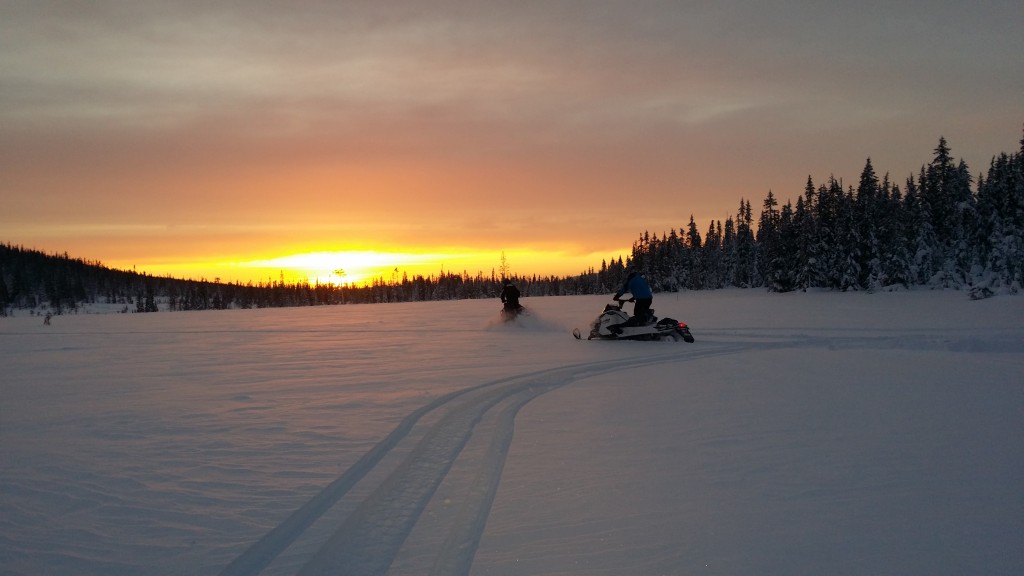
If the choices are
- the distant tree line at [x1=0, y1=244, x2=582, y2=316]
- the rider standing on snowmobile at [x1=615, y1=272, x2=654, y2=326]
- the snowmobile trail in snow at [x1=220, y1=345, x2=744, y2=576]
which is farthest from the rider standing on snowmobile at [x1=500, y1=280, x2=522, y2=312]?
the distant tree line at [x1=0, y1=244, x2=582, y2=316]

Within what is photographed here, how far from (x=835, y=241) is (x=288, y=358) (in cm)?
5390

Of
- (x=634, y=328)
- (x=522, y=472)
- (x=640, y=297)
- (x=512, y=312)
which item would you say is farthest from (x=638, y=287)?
(x=522, y=472)

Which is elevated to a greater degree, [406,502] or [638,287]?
[638,287]

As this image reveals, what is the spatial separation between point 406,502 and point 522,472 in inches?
46.1

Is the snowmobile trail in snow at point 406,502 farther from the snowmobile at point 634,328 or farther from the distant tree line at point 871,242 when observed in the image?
the distant tree line at point 871,242

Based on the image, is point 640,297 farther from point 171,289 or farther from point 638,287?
point 171,289

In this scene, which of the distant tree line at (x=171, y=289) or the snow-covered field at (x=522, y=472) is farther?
the distant tree line at (x=171, y=289)

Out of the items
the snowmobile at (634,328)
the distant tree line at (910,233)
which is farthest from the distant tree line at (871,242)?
the snowmobile at (634,328)

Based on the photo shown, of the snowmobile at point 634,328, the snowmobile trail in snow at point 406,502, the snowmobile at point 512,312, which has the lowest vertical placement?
the snowmobile trail in snow at point 406,502

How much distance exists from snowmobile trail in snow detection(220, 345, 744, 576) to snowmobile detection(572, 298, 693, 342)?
10.5 metres

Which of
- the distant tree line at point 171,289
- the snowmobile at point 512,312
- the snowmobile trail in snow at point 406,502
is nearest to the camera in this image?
the snowmobile trail in snow at point 406,502

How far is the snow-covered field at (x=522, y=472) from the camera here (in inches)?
140

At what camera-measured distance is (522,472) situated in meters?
5.22

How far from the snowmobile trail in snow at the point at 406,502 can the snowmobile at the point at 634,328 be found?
10504mm
